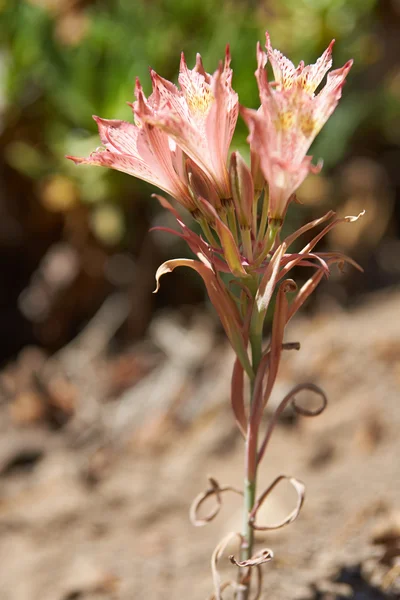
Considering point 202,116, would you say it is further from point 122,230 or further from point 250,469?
point 122,230

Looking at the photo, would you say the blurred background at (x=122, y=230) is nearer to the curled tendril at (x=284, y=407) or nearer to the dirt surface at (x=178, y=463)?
the dirt surface at (x=178, y=463)

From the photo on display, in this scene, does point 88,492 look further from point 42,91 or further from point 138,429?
point 42,91

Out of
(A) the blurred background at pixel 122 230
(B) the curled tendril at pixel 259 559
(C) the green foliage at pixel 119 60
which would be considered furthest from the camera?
(C) the green foliage at pixel 119 60

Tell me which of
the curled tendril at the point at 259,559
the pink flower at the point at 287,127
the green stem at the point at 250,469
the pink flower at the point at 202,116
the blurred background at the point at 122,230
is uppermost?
the blurred background at the point at 122,230

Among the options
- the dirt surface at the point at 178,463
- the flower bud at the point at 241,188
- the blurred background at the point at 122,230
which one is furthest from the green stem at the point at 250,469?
the blurred background at the point at 122,230

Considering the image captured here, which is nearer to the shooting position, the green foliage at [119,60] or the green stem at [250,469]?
the green stem at [250,469]

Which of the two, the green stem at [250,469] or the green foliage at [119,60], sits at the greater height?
the green foliage at [119,60]
